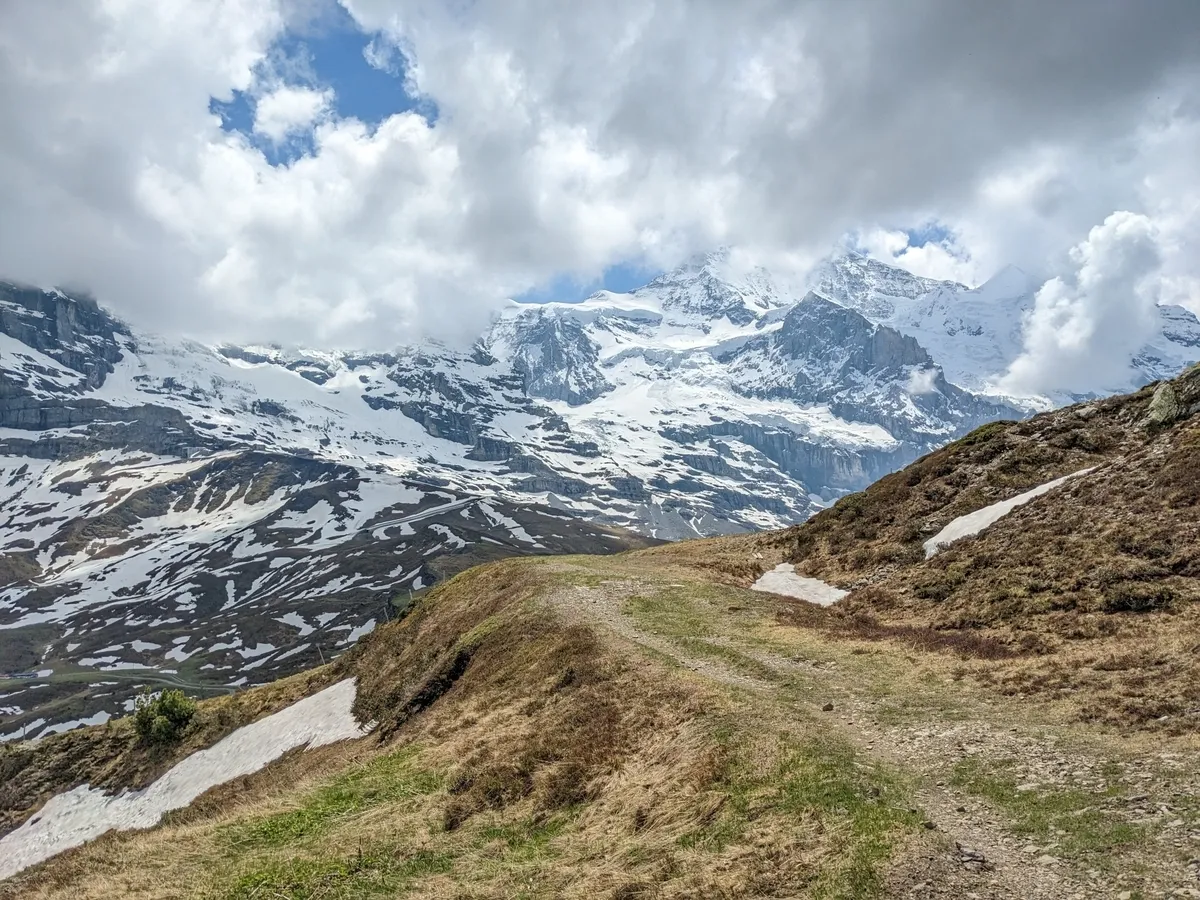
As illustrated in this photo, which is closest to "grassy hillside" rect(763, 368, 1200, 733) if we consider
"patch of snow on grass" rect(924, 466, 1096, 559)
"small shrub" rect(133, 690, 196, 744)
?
"patch of snow on grass" rect(924, 466, 1096, 559)

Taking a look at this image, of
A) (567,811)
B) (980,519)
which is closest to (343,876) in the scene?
(567,811)

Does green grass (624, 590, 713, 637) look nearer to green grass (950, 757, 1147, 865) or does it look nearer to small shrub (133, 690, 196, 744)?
green grass (950, 757, 1147, 865)

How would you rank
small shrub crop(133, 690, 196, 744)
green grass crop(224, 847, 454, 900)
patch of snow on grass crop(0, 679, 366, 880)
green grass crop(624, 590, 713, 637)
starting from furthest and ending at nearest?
small shrub crop(133, 690, 196, 744) < patch of snow on grass crop(0, 679, 366, 880) < green grass crop(624, 590, 713, 637) < green grass crop(224, 847, 454, 900)

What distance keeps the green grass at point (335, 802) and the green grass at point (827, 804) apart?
11.0 metres

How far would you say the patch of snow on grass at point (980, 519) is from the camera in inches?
1490

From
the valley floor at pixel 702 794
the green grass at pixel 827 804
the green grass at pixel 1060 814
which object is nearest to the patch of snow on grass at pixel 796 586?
the valley floor at pixel 702 794

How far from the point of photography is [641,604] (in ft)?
125

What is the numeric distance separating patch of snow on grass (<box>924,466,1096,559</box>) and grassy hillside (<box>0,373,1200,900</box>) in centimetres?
113

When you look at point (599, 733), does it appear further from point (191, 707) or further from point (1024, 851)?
point (191, 707)

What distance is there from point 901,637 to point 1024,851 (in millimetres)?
16573

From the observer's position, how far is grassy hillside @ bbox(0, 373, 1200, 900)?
42.9 ft

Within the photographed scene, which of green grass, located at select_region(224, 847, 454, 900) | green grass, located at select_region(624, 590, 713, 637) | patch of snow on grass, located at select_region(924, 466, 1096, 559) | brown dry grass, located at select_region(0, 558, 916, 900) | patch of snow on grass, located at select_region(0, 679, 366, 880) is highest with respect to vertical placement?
patch of snow on grass, located at select_region(924, 466, 1096, 559)

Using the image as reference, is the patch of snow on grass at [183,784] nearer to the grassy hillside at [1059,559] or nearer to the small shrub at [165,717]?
the small shrub at [165,717]

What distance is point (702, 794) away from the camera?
16859 mm
